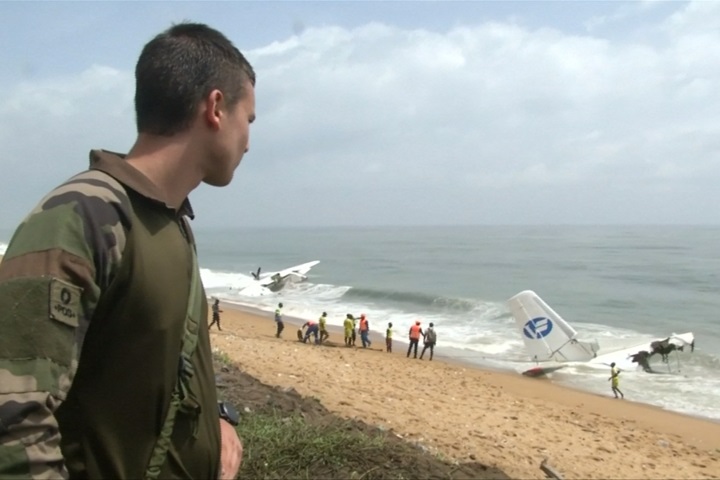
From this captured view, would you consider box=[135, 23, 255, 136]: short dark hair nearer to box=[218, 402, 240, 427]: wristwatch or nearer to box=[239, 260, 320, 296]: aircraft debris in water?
box=[218, 402, 240, 427]: wristwatch

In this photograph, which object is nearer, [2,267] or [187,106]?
[2,267]

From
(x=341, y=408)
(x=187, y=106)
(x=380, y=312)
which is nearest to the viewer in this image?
(x=187, y=106)

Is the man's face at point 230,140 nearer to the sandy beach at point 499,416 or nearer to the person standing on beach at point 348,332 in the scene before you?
the sandy beach at point 499,416

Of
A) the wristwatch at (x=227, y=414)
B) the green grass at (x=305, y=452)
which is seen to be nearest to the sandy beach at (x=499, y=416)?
the green grass at (x=305, y=452)

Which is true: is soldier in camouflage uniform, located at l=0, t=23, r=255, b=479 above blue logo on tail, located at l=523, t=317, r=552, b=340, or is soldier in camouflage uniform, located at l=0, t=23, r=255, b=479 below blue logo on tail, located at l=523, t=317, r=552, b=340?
above

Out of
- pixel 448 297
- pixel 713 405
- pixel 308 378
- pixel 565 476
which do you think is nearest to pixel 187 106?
pixel 565 476

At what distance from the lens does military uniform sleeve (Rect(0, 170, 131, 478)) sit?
100cm

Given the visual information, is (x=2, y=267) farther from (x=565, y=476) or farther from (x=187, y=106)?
(x=565, y=476)

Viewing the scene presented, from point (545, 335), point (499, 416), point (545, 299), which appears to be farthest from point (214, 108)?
point (545, 299)

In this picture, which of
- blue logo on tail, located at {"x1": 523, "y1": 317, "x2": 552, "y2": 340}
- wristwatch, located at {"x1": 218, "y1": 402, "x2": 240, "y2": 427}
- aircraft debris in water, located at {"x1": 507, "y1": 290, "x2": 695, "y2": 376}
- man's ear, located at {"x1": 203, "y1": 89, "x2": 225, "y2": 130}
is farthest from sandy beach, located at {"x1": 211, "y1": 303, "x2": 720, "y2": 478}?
man's ear, located at {"x1": 203, "y1": 89, "x2": 225, "y2": 130}

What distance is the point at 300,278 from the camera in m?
44.1

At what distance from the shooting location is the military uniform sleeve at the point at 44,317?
999 mm

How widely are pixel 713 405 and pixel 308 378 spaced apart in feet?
34.6

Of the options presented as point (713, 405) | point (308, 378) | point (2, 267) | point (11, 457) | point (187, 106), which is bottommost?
point (713, 405)
